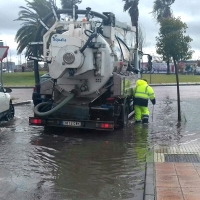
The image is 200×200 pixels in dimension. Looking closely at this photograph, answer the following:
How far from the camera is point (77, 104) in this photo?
1120 centimetres

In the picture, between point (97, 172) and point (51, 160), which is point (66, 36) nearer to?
point (51, 160)

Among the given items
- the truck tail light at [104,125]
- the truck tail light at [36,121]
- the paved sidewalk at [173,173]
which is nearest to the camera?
the paved sidewalk at [173,173]

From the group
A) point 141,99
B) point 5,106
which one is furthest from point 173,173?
point 5,106

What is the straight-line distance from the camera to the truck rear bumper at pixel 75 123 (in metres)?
10.7

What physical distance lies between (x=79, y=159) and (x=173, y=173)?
6.92 ft

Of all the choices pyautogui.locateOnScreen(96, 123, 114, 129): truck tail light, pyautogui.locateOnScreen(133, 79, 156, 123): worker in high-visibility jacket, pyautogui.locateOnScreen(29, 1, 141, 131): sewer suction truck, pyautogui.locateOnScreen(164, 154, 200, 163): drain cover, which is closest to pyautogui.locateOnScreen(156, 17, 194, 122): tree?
pyautogui.locateOnScreen(133, 79, 156, 123): worker in high-visibility jacket

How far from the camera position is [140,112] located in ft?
43.1

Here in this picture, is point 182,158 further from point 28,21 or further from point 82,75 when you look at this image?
point 28,21

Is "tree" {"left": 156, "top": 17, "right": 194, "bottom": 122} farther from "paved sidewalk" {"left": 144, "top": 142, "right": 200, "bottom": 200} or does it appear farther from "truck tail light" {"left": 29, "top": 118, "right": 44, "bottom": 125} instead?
"paved sidewalk" {"left": 144, "top": 142, "right": 200, "bottom": 200}

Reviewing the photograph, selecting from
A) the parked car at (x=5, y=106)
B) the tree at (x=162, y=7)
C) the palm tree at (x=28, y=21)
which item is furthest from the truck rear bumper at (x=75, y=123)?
the tree at (x=162, y=7)

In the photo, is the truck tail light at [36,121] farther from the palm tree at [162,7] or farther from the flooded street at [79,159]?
the palm tree at [162,7]

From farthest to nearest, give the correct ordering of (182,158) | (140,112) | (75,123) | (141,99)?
(140,112)
(141,99)
(75,123)
(182,158)

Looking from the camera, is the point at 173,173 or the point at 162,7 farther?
the point at 162,7

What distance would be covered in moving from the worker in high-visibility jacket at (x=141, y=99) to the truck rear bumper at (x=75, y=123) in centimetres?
241
